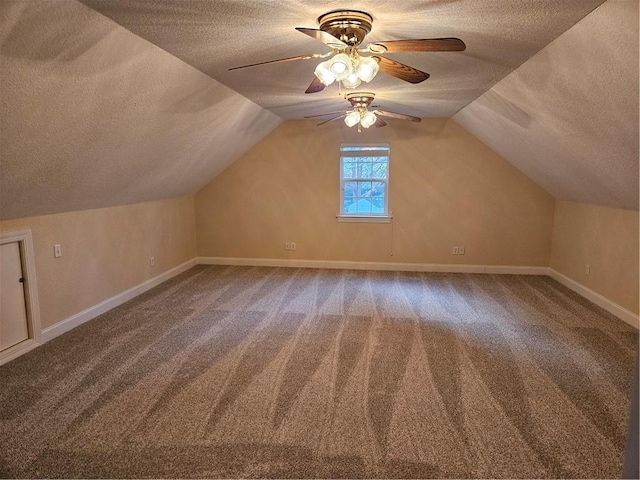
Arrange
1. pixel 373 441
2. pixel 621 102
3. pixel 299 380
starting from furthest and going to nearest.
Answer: pixel 299 380 → pixel 621 102 → pixel 373 441

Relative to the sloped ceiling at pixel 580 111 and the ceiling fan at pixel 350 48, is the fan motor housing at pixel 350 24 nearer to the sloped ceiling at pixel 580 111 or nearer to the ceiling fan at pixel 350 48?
the ceiling fan at pixel 350 48

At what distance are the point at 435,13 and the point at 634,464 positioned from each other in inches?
82.4

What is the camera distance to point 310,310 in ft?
14.6

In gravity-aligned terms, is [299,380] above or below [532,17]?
below

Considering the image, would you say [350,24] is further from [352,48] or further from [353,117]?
[353,117]

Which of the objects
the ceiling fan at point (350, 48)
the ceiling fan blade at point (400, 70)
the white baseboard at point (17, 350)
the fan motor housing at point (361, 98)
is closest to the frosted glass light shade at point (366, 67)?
the ceiling fan at point (350, 48)

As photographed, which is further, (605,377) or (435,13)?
(605,377)

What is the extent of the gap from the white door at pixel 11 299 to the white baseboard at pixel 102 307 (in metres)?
0.24

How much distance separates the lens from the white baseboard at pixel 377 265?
5984mm

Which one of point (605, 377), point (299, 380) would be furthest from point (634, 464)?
point (605, 377)

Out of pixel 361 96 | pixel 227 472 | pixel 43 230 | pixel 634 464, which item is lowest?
pixel 227 472

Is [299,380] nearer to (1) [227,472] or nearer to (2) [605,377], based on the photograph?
(1) [227,472]

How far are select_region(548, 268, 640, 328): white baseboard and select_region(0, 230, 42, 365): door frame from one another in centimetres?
561

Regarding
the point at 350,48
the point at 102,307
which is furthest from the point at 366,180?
the point at 350,48
